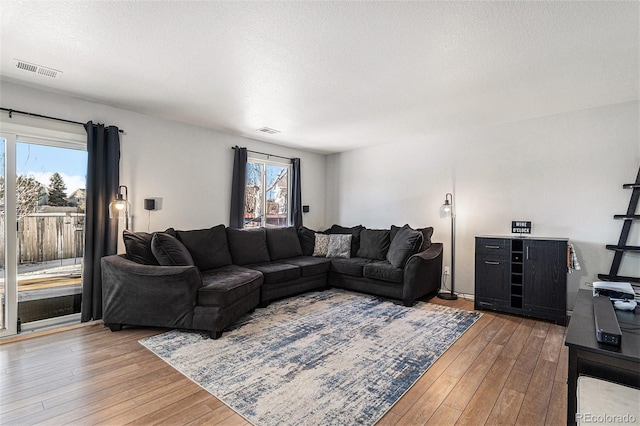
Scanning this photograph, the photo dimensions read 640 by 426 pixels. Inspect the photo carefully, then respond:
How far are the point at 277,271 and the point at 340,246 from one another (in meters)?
1.47

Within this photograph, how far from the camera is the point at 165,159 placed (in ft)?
13.8

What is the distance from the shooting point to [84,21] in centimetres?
203

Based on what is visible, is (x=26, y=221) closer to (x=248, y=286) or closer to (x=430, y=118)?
(x=248, y=286)

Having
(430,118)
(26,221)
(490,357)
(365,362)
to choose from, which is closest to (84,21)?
(26,221)

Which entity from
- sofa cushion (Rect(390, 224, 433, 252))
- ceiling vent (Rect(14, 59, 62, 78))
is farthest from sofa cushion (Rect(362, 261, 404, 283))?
ceiling vent (Rect(14, 59, 62, 78))

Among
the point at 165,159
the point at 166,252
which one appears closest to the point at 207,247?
the point at 166,252

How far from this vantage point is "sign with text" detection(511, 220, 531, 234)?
405 cm

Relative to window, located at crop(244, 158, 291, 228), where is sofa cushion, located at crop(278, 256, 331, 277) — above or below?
below

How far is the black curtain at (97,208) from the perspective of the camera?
341 centimetres

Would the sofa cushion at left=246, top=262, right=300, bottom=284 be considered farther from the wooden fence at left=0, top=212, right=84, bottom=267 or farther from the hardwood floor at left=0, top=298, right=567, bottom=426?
the wooden fence at left=0, top=212, right=84, bottom=267

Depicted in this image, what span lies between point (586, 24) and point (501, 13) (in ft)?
2.06

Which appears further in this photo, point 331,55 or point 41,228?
point 41,228

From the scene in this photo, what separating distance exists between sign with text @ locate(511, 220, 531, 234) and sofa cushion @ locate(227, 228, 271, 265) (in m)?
3.51

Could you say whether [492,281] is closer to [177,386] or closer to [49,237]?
[177,386]
